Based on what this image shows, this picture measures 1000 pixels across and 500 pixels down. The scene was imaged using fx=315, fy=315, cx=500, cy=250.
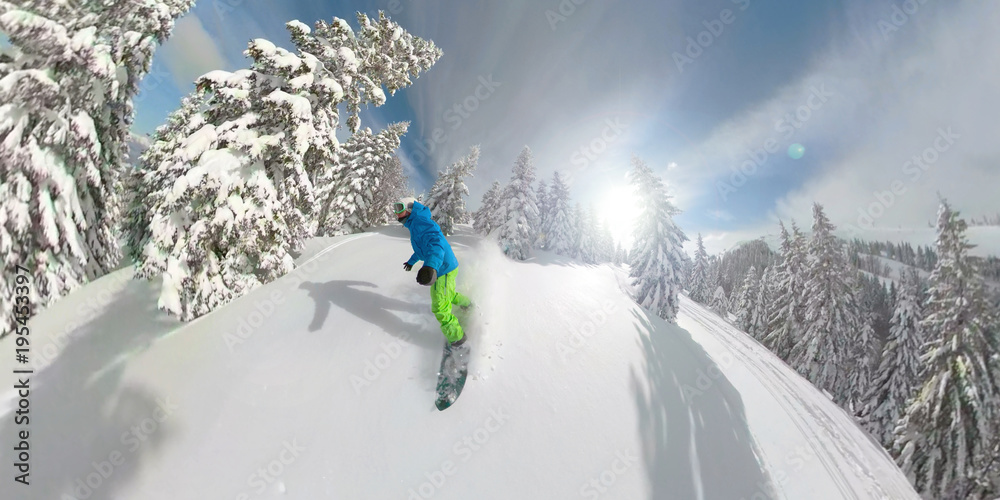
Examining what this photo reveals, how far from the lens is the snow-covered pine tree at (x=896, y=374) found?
20438 millimetres

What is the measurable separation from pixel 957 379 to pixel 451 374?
2378 cm

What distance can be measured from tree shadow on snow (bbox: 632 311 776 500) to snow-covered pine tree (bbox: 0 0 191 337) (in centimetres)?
1234

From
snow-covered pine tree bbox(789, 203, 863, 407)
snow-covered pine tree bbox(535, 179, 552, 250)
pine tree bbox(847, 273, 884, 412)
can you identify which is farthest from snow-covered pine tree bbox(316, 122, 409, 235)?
pine tree bbox(847, 273, 884, 412)

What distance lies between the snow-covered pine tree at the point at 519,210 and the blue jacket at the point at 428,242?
1816 centimetres

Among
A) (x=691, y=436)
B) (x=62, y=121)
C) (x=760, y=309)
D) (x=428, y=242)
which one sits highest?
(x=760, y=309)

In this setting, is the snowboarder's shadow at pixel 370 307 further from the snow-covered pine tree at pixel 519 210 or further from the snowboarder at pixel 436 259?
the snow-covered pine tree at pixel 519 210

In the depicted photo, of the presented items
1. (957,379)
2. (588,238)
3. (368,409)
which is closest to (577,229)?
(588,238)

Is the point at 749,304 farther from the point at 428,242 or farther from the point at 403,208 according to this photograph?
the point at 403,208

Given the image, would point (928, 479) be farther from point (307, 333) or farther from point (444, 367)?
point (307, 333)

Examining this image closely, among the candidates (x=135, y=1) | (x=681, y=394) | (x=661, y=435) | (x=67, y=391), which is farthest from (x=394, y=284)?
(x=135, y=1)

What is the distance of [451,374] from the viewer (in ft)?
15.8

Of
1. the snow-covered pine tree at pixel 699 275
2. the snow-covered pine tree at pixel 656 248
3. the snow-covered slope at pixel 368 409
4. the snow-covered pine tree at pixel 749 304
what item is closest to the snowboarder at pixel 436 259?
the snow-covered slope at pixel 368 409

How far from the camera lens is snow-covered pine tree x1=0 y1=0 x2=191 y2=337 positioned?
627cm

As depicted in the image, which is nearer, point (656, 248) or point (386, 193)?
point (656, 248)
